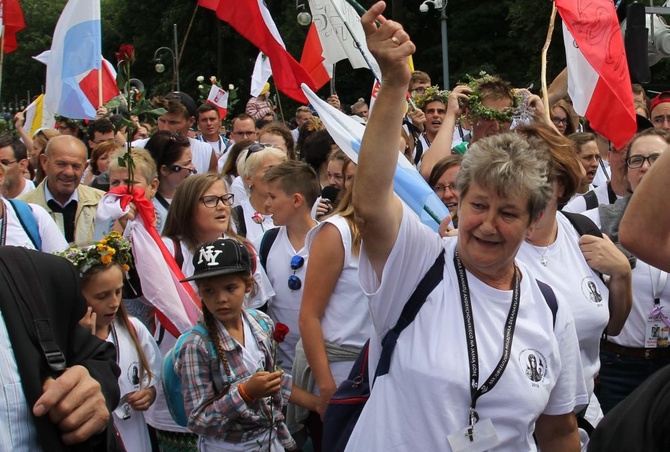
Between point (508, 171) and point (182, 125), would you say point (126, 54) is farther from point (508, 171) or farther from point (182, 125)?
point (182, 125)

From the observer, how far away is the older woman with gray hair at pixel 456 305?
2.73 m

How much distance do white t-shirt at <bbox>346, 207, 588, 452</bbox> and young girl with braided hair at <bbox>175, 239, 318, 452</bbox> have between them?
126 cm

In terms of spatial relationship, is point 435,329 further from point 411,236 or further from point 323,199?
point 323,199

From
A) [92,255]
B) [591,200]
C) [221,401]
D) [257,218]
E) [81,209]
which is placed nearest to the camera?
[221,401]

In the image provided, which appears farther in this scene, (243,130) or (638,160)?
(243,130)

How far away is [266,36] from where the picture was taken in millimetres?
8195

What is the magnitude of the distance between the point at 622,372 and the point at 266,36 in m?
4.68

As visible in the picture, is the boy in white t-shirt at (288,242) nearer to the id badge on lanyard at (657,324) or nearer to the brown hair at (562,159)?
the brown hair at (562,159)

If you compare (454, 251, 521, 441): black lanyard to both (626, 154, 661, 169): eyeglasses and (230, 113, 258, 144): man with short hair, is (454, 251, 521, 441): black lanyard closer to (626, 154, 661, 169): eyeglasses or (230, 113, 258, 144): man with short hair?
(626, 154, 661, 169): eyeglasses

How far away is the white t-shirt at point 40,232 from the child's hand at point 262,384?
5.00 feet

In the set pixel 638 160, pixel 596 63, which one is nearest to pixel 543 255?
pixel 638 160

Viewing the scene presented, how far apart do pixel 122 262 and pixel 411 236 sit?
87.7 inches

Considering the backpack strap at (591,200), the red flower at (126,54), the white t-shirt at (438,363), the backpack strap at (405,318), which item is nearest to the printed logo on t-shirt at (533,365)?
the white t-shirt at (438,363)

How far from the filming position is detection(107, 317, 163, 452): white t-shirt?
454cm
